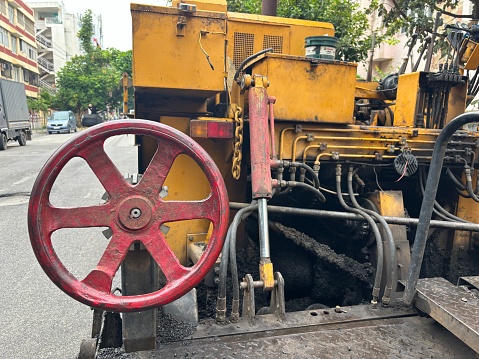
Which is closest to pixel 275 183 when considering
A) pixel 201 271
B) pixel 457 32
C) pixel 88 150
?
pixel 201 271

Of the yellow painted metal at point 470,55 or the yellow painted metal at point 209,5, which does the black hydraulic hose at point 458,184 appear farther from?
the yellow painted metal at point 209,5

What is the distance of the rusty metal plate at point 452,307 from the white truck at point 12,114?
17.9 m

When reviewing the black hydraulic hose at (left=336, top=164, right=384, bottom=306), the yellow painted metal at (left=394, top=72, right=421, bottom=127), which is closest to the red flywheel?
the black hydraulic hose at (left=336, top=164, right=384, bottom=306)

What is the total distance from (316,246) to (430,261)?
1058mm

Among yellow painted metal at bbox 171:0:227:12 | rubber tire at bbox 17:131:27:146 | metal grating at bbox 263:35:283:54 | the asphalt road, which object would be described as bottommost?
the asphalt road

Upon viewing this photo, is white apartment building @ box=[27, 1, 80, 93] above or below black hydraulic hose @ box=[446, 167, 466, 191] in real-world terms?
above

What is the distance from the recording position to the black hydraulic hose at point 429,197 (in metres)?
1.91

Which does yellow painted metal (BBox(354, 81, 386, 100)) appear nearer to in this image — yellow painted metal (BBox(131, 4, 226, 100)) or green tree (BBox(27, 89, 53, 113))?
yellow painted metal (BBox(131, 4, 226, 100))

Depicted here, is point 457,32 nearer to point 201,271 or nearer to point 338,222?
point 338,222

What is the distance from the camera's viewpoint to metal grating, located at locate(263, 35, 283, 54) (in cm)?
358

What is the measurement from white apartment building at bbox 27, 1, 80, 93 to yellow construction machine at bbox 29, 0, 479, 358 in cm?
4947

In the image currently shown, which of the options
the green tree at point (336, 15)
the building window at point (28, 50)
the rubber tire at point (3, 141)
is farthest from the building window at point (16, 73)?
the green tree at point (336, 15)

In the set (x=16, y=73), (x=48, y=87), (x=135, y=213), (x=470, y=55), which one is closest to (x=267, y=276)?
(x=135, y=213)

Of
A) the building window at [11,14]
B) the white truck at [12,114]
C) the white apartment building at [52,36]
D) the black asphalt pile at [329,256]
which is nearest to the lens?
the black asphalt pile at [329,256]
